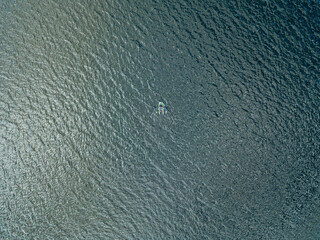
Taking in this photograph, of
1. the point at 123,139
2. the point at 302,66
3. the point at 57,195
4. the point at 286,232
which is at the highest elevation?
the point at 302,66

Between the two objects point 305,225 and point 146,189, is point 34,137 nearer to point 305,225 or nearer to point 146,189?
point 146,189

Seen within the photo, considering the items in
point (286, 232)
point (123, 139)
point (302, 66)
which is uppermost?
point (302, 66)

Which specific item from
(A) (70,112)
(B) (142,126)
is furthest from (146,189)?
(A) (70,112)

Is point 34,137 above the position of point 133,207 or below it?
above

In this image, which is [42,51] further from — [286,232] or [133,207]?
[286,232]

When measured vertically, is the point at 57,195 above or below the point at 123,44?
below

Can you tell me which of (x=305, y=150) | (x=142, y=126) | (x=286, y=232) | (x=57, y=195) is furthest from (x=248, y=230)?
(x=57, y=195)
